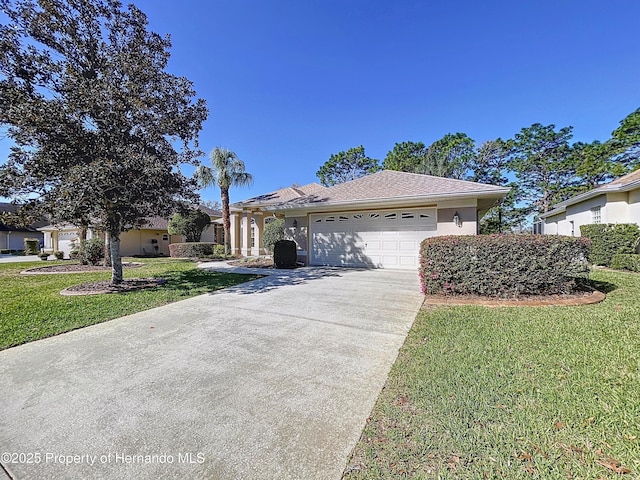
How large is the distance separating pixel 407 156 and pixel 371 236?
21.0 metres

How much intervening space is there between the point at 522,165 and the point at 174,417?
33550mm

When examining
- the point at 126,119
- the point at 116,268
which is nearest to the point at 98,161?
the point at 126,119

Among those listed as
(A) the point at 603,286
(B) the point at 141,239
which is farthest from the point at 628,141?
(B) the point at 141,239

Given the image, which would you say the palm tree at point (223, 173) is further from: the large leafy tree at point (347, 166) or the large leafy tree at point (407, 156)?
the large leafy tree at point (407, 156)

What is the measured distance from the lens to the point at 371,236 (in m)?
11.4

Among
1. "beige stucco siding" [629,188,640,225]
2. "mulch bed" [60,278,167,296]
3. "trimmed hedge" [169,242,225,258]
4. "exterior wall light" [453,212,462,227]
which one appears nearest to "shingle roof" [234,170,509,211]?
"exterior wall light" [453,212,462,227]

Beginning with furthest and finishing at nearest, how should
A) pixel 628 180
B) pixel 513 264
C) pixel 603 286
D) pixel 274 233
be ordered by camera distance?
pixel 274 233 → pixel 628 180 → pixel 603 286 → pixel 513 264

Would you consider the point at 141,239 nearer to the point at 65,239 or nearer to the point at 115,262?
the point at 65,239

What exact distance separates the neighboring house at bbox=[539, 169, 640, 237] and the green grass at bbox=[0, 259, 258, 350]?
15234mm

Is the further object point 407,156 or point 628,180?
point 407,156

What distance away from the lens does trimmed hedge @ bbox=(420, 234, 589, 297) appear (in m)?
5.72

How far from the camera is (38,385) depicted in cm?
283

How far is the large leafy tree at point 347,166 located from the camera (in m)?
32.7

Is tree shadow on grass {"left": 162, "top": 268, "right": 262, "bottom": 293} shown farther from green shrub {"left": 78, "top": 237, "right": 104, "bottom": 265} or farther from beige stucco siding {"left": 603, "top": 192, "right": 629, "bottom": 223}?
beige stucco siding {"left": 603, "top": 192, "right": 629, "bottom": 223}
